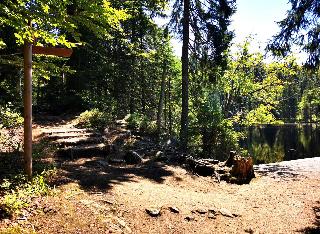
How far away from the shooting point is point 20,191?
6.63 meters

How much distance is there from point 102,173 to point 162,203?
2.45 metres

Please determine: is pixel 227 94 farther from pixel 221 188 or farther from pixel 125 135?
pixel 221 188

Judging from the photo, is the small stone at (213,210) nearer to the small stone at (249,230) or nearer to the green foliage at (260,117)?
the small stone at (249,230)

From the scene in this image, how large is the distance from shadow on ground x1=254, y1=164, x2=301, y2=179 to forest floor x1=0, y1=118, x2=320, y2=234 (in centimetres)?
27

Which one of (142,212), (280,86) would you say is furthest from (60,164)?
(280,86)

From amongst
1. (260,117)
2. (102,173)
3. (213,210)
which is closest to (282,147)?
(260,117)

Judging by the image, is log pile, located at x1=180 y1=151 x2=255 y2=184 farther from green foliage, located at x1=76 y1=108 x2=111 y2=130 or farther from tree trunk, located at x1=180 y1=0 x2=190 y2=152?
green foliage, located at x1=76 y1=108 x2=111 y2=130

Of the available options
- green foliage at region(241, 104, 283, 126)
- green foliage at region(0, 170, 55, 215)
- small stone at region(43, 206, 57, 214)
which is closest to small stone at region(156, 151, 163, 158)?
A: green foliage at region(0, 170, 55, 215)

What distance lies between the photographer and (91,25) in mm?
7133

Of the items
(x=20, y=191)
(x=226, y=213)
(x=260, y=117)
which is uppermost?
(x=260, y=117)

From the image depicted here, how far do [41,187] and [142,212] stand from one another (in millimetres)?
2369

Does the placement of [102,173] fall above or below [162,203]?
above

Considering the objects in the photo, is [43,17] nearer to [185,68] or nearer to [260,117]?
[185,68]

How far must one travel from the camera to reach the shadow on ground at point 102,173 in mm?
8695
